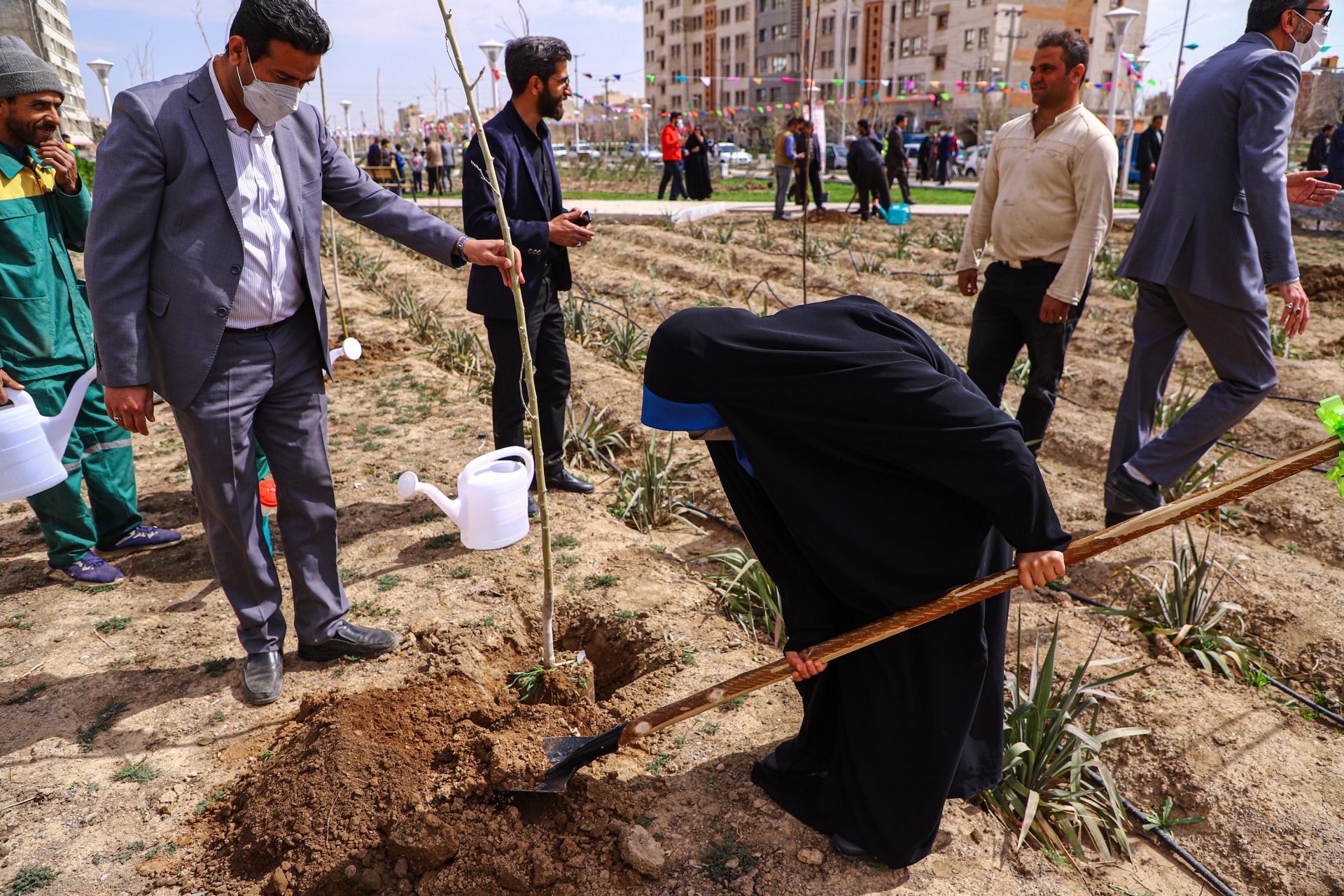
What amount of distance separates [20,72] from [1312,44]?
14.8 feet

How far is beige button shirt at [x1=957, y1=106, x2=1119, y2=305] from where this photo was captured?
3.33 meters

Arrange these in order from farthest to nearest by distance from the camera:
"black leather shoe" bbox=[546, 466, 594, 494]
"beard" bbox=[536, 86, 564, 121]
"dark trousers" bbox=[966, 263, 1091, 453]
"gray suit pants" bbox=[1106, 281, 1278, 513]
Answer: "black leather shoe" bbox=[546, 466, 594, 494] → "dark trousers" bbox=[966, 263, 1091, 453] → "beard" bbox=[536, 86, 564, 121] → "gray suit pants" bbox=[1106, 281, 1278, 513]

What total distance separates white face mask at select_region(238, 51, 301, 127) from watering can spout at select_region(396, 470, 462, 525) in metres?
1.07

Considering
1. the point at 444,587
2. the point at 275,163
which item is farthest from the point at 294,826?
the point at 275,163

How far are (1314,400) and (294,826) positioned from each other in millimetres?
5601

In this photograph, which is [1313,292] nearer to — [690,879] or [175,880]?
[690,879]

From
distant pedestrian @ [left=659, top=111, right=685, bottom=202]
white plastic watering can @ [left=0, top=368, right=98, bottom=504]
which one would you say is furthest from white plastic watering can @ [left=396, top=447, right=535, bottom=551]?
distant pedestrian @ [left=659, top=111, right=685, bottom=202]

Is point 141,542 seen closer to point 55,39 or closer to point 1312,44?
point 1312,44

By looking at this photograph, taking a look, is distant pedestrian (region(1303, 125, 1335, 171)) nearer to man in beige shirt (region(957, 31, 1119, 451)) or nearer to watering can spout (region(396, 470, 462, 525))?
man in beige shirt (region(957, 31, 1119, 451))

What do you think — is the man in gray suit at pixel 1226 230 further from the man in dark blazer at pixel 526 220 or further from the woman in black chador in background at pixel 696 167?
the woman in black chador in background at pixel 696 167

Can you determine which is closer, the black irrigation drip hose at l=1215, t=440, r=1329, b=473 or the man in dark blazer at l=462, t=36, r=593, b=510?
the man in dark blazer at l=462, t=36, r=593, b=510

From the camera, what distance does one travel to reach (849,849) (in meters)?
2.00

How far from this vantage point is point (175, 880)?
6.62ft

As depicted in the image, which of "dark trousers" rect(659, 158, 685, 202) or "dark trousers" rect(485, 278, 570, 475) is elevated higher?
"dark trousers" rect(659, 158, 685, 202)
